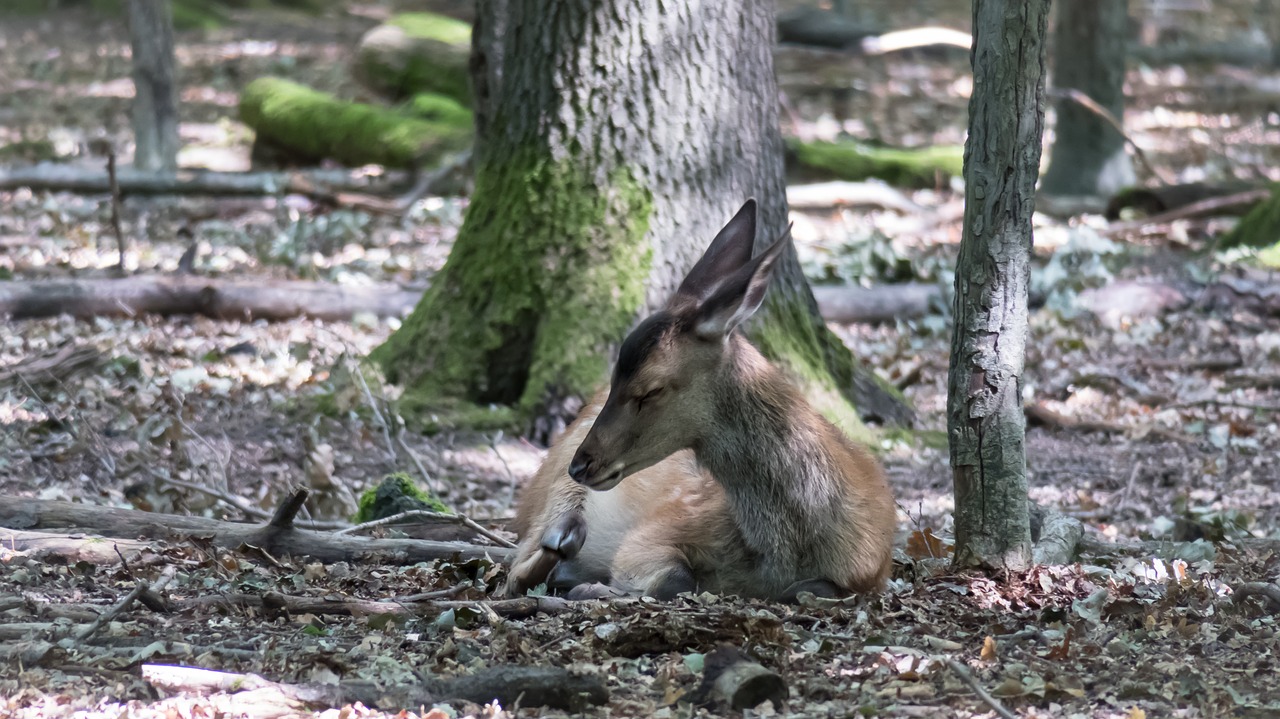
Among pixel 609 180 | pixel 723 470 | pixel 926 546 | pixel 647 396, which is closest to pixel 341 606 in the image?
pixel 647 396

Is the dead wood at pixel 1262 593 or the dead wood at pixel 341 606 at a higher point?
the dead wood at pixel 341 606

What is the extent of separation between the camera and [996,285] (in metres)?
4.60

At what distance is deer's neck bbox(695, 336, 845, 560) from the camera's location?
179 inches

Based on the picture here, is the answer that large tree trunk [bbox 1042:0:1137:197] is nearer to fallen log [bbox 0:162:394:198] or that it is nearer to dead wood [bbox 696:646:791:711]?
fallen log [bbox 0:162:394:198]

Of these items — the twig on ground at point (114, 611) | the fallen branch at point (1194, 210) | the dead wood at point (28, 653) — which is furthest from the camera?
the fallen branch at point (1194, 210)

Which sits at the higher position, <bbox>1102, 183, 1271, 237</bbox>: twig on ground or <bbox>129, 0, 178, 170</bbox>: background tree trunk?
<bbox>129, 0, 178, 170</bbox>: background tree trunk

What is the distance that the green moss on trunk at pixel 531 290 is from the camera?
7184mm

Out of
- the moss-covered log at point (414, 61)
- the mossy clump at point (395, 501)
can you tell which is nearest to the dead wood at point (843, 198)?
the moss-covered log at point (414, 61)

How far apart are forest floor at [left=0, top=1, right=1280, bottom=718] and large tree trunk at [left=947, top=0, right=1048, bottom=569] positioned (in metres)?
0.26

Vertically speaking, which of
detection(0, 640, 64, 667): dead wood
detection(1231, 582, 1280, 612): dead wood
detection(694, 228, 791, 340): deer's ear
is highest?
detection(694, 228, 791, 340): deer's ear

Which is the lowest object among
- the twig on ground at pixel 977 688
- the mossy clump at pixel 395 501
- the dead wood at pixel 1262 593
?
the mossy clump at pixel 395 501

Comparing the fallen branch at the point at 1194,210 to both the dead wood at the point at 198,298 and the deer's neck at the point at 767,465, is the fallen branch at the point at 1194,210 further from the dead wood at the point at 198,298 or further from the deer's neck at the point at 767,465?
the deer's neck at the point at 767,465

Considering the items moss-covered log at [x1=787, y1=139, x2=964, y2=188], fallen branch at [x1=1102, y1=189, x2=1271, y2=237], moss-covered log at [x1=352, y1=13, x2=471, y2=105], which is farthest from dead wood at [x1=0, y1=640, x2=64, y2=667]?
moss-covered log at [x1=352, y1=13, x2=471, y2=105]

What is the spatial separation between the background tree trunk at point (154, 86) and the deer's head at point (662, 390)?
10.3m
